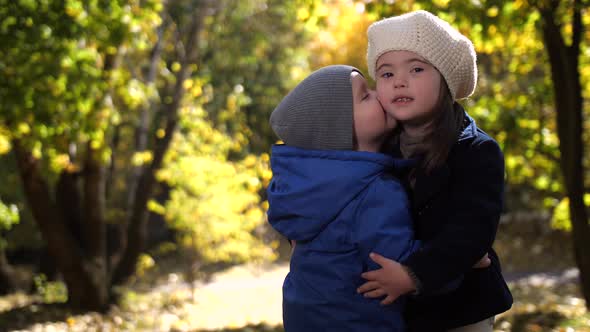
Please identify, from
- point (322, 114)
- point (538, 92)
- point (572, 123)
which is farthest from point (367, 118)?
point (538, 92)

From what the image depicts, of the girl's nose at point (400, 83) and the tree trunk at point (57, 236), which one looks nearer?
the girl's nose at point (400, 83)

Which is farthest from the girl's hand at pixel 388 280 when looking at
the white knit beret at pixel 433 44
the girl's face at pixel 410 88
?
the white knit beret at pixel 433 44

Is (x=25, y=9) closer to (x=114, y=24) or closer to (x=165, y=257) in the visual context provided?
(x=114, y=24)

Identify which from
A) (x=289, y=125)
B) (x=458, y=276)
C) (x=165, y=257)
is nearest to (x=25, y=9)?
(x=289, y=125)

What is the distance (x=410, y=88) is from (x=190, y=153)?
39.7 feet

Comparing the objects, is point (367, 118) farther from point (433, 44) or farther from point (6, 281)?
point (6, 281)

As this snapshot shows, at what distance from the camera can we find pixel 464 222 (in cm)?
215

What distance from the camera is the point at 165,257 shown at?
2430 centimetres

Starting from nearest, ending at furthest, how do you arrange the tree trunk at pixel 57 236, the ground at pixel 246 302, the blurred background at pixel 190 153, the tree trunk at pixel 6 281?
the blurred background at pixel 190 153 < the ground at pixel 246 302 < the tree trunk at pixel 57 236 < the tree trunk at pixel 6 281

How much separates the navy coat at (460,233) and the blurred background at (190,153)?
337 centimetres

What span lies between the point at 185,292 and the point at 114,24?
9.52 m

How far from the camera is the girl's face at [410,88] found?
232 cm

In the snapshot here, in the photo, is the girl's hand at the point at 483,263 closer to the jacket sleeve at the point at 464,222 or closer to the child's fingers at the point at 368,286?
the jacket sleeve at the point at 464,222

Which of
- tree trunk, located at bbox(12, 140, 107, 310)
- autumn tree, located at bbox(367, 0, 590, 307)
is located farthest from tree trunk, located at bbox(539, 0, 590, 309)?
tree trunk, located at bbox(12, 140, 107, 310)
